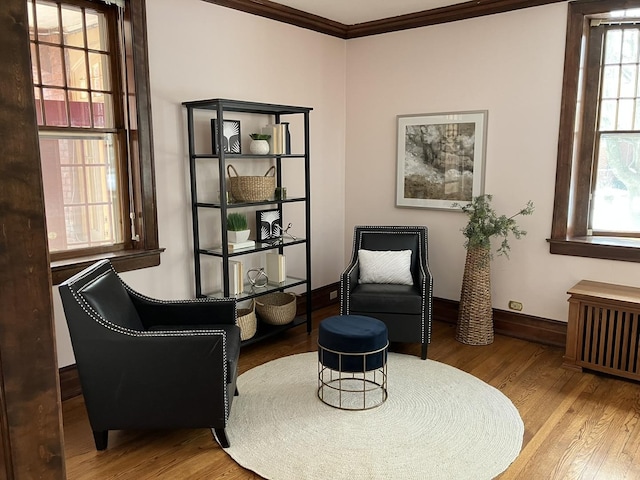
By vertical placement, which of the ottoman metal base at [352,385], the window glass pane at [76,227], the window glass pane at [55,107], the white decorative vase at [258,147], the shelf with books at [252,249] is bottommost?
the ottoman metal base at [352,385]

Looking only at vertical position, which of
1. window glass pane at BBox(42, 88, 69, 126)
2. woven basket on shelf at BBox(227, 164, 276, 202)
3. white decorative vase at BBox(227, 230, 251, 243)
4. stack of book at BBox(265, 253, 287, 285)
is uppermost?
window glass pane at BBox(42, 88, 69, 126)

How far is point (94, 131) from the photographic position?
3348 millimetres

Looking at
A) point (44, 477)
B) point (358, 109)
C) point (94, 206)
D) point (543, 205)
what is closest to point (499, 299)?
point (543, 205)

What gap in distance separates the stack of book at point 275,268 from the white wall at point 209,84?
0.56 m

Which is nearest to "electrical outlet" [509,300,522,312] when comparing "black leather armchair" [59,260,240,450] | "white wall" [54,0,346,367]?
"white wall" [54,0,346,367]

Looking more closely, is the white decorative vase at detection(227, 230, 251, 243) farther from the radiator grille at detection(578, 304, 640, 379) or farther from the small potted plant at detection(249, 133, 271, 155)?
the radiator grille at detection(578, 304, 640, 379)

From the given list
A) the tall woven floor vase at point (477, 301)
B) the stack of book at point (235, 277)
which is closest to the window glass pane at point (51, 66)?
the stack of book at point (235, 277)

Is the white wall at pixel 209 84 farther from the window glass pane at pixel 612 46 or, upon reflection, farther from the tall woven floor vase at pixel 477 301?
the window glass pane at pixel 612 46

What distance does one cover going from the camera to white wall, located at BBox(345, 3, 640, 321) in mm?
4004

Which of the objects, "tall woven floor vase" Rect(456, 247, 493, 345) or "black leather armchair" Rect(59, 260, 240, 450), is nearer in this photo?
"black leather armchair" Rect(59, 260, 240, 450)

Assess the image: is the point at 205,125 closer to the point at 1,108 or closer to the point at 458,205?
the point at 458,205

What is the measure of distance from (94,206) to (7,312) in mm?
2154

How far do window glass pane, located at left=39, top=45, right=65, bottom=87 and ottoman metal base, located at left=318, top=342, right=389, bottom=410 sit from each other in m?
2.26

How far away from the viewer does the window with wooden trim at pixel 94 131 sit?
3121 mm
